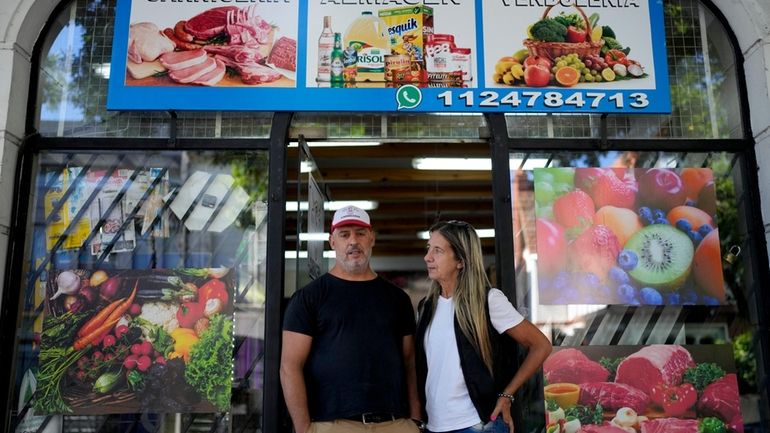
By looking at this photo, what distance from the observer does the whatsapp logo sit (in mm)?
3990

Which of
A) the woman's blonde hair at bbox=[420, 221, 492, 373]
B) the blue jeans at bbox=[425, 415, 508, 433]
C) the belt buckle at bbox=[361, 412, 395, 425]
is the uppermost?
the woman's blonde hair at bbox=[420, 221, 492, 373]

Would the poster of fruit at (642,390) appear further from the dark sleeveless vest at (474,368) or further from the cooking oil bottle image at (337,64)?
the cooking oil bottle image at (337,64)

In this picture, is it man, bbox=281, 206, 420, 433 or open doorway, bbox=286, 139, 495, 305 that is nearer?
man, bbox=281, 206, 420, 433

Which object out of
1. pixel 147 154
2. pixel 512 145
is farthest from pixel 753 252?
pixel 147 154

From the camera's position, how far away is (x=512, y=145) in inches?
158

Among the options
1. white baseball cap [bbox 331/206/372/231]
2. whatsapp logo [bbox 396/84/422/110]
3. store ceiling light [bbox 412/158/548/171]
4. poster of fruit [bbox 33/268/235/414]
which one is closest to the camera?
white baseball cap [bbox 331/206/372/231]

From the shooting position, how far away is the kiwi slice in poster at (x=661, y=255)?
386 centimetres

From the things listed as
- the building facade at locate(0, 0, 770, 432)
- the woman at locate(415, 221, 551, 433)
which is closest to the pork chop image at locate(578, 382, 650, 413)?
the building facade at locate(0, 0, 770, 432)

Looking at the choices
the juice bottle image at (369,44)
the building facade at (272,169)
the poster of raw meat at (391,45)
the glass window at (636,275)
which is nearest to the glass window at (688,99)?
the building facade at (272,169)

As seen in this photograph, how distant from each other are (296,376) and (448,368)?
663 mm

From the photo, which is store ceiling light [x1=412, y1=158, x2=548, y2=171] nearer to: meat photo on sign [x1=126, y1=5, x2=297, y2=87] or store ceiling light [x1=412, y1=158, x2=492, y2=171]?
store ceiling light [x1=412, y1=158, x2=492, y2=171]

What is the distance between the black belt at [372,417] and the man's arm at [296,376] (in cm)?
Answer: 20

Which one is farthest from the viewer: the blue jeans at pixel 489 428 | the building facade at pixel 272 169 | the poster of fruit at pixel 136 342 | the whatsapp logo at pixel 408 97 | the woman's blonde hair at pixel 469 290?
the whatsapp logo at pixel 408 97

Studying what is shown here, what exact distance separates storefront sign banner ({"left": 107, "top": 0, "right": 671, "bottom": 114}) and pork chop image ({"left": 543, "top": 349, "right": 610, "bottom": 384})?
55.1 inches
